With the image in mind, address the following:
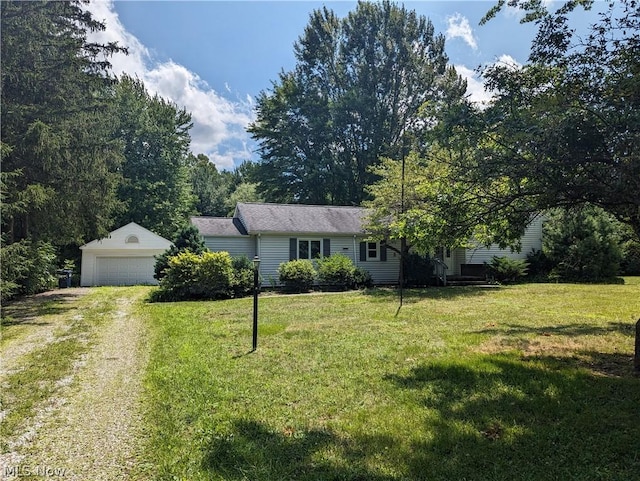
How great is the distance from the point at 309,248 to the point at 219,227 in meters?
4.38

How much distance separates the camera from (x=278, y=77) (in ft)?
124

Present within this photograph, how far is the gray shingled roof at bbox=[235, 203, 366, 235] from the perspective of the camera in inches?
751

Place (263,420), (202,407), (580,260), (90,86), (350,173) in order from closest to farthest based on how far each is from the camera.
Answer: (263,420), (202,407), (90,86), (580,260), (350,173)

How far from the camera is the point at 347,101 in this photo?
1324 inches

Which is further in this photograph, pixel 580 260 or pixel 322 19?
pixel 322 19

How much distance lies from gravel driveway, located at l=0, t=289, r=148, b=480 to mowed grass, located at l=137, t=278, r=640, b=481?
216mm

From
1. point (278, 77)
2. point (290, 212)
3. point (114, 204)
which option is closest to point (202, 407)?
point (114, 204)

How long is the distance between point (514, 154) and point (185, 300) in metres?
12.1

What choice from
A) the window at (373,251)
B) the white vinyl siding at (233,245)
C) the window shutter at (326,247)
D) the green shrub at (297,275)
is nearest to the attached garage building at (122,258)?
the white vinyl siding at (233,245)

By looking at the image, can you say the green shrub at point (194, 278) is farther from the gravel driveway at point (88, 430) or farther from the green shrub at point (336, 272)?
the gravel driveway at point (88, 430)

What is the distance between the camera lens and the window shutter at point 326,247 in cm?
1992

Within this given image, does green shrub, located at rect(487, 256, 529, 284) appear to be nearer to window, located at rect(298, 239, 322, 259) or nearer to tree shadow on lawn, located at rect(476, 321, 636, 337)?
window, located at rect(298, 239, 322, 259)

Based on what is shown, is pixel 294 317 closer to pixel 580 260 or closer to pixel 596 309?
pixel 596 309

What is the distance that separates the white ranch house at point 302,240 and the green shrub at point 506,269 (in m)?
0.95
